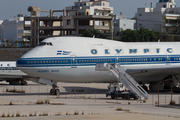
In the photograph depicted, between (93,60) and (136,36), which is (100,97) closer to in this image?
(93,60)

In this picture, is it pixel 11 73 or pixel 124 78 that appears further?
pixel 11 73

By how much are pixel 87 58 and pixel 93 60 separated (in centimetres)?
72

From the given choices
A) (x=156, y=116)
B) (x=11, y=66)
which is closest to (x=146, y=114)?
(x=156, y=116)

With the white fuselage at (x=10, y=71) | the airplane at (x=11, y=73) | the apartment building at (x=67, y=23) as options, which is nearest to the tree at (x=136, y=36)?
the apartment building at (x=67, y=23)

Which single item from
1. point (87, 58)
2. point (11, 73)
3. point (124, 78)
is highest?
point (87, 58)

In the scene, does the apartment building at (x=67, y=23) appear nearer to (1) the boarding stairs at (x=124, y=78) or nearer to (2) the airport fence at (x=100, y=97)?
(2) the airport fence at (x=100, y=97)

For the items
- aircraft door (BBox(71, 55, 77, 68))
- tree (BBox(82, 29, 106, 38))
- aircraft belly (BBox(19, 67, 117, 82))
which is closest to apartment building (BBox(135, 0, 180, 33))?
tree (BBox(82, 29, 106, 38))

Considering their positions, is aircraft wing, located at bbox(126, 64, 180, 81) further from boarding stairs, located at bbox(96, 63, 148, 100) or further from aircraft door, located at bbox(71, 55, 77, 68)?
aircraft door, located at bbox(71, 55, 77, 68)

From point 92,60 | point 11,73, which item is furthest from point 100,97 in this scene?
point 11,73

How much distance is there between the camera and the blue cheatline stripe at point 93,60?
3731 cm

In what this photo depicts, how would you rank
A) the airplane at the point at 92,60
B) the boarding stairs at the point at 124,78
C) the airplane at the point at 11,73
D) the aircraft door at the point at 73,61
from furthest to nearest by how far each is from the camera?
1. the airplane at the point at 11,73
2. the aircraft door at the point at 73,61
3. the airplane at the point at 92,60
4. the boarding stairs at the point at 124,78

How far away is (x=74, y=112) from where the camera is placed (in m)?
24.7

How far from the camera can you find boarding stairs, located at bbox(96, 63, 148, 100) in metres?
34.2

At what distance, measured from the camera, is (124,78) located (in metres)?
36.5
